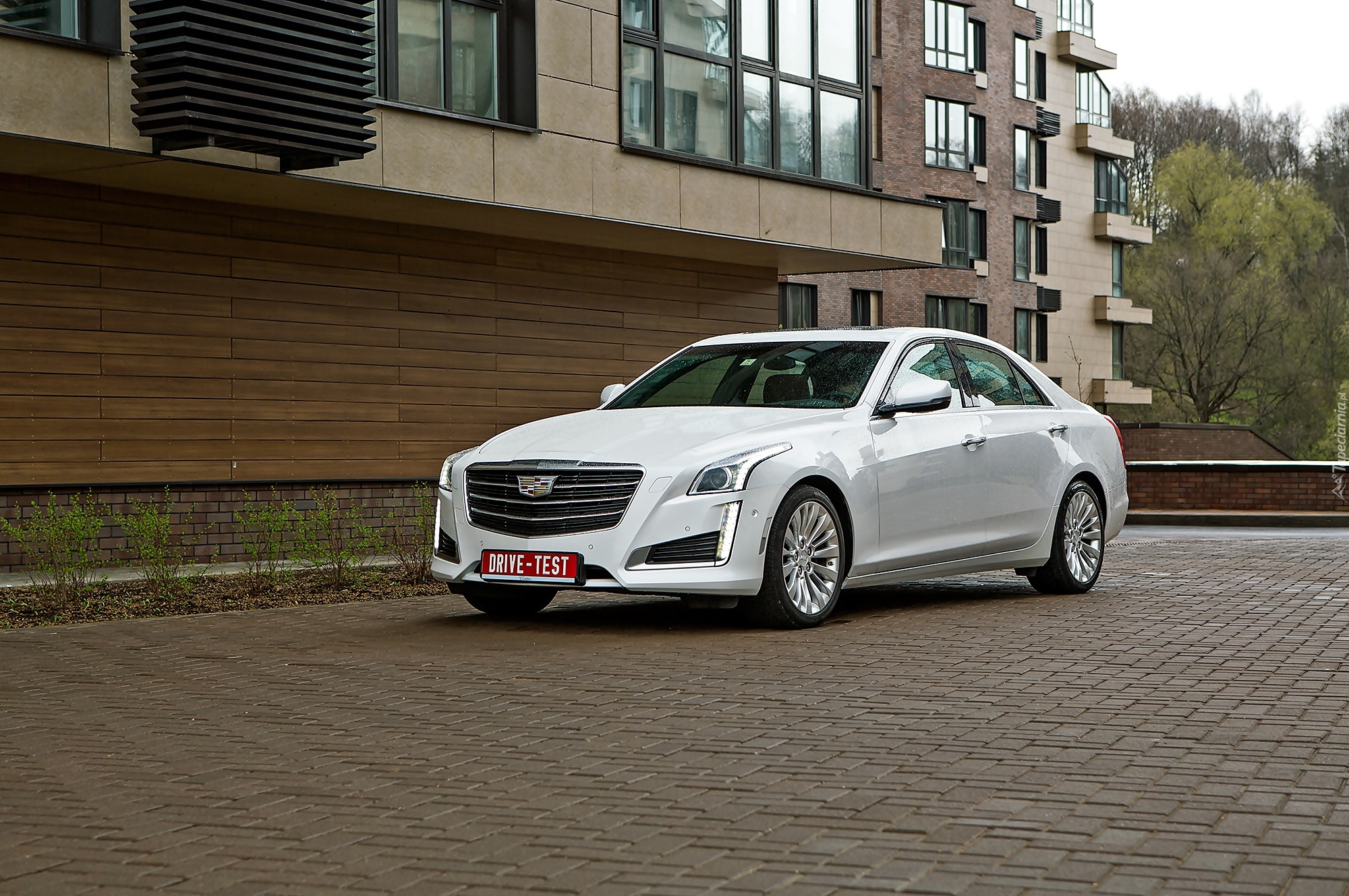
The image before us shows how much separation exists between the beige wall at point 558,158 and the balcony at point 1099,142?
1900 inches

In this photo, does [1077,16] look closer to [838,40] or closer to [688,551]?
[838,40]

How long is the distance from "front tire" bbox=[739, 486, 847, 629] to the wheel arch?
0.03 m

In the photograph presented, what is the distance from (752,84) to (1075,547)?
10.8 meters

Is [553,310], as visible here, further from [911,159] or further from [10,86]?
[911,159]

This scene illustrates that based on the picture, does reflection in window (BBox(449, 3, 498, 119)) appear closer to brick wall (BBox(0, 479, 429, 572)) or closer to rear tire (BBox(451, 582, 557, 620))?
brick wall (BBox(0, 479, 429, 572))

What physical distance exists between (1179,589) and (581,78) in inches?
369

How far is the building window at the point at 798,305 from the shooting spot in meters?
46.9

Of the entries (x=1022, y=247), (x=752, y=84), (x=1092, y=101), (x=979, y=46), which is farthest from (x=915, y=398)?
(x=1092, y=101)

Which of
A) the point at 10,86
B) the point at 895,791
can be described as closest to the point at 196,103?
the point at 10,86

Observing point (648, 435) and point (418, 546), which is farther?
point (418, 546)

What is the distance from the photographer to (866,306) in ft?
168

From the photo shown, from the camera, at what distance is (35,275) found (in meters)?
15.0

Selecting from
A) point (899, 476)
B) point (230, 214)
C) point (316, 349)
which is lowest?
point (899, 476)

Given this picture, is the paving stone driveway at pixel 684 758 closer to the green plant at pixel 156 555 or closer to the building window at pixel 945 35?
the green plant at pixel 156 555
